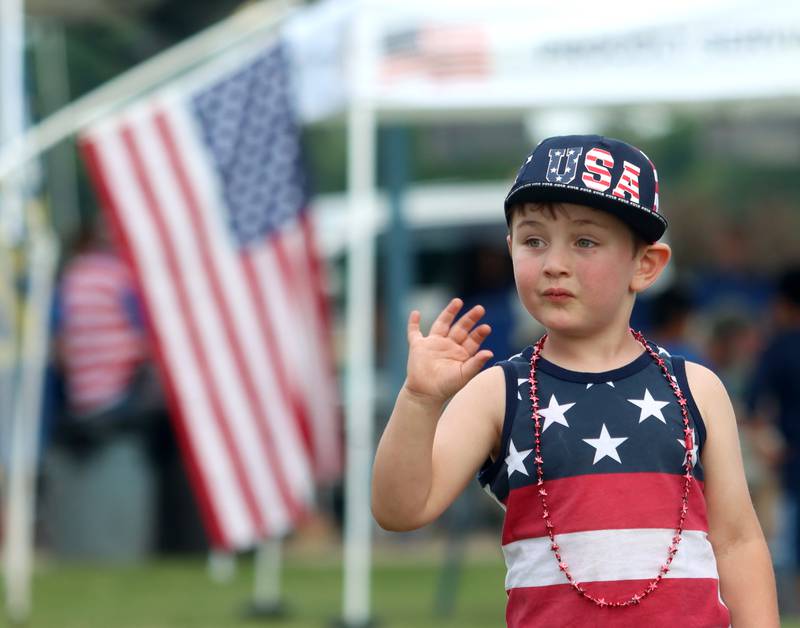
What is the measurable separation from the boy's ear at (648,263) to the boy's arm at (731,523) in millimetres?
178

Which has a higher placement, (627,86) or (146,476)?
(627,86)

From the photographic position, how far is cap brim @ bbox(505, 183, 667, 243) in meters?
2.90

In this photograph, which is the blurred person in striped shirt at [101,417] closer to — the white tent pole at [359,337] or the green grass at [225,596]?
the green grass at [225,596]

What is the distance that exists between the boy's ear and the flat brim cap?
26 millimetres

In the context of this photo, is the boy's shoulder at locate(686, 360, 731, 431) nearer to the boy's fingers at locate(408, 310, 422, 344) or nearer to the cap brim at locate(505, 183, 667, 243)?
the cap brim at locate(505, 183, 667, 243)

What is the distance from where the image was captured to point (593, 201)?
114 inches

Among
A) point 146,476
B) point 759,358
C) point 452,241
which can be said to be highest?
point 452,241

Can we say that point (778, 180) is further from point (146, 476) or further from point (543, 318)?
point (543, 318)

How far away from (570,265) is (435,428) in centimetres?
36

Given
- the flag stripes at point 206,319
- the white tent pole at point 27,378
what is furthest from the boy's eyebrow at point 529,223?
the white tent pole at point 27,378

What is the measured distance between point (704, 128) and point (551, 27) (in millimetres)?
6458

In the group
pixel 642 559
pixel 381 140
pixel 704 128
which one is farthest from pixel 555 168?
pixel 704 128

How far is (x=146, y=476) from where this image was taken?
11930mm

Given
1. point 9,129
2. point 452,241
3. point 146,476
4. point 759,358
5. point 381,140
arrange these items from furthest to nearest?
point 452,241 → point 146,476 → point 381,140 → point 759,358 → point 9,129
